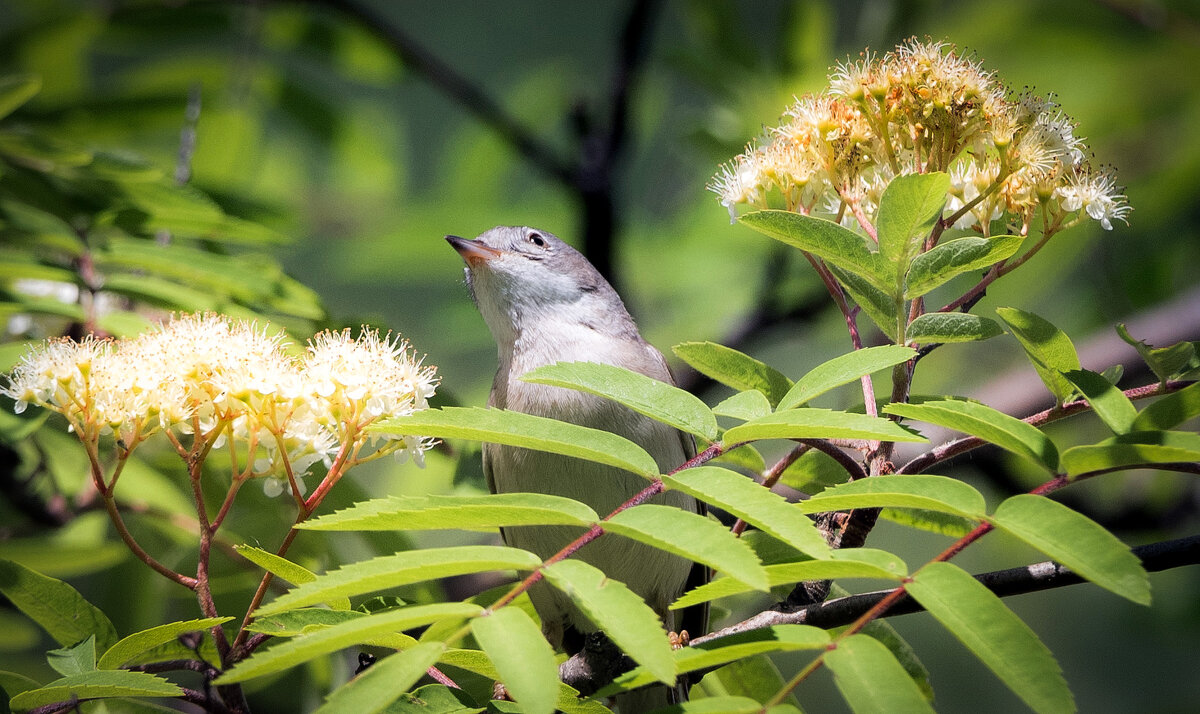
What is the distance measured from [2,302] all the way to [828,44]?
3.52m

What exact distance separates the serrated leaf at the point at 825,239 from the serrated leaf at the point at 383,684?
91 cm

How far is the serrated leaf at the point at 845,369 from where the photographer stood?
1.59 m

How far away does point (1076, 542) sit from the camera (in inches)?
53.7

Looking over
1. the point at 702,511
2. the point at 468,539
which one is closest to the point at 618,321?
the point at 702,511

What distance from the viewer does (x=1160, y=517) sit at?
164 inches

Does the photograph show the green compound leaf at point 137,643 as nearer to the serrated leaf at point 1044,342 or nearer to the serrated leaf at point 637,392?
the serrated leaf at point 637,392

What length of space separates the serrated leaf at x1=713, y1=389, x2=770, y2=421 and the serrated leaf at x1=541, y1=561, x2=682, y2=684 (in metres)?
0.40

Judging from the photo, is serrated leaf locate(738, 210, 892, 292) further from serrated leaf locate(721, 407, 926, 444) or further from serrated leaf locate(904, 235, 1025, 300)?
serrated leaf locate(721, 407, 926, 444)

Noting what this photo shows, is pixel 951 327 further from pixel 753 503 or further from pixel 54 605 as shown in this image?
pixel 54 605

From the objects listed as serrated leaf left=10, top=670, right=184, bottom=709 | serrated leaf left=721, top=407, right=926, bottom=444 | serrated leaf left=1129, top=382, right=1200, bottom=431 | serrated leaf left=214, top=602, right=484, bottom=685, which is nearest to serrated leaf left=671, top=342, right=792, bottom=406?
serrated leaf left=721, top=407, right=926, bottom=444

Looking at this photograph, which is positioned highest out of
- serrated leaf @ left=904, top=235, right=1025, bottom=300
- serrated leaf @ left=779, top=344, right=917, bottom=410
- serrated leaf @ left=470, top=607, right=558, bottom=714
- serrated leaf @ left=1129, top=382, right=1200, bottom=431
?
serrated leaf @ left=904, top=235, right=1025, bottom=300

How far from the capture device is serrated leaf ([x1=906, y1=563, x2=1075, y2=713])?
1.25 metres

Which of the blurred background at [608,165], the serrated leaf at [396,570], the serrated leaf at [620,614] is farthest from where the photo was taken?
the blurred background at [608,165]

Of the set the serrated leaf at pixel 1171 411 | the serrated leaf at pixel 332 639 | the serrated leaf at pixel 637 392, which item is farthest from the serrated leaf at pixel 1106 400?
the serrated leaf at pixel 332 639
